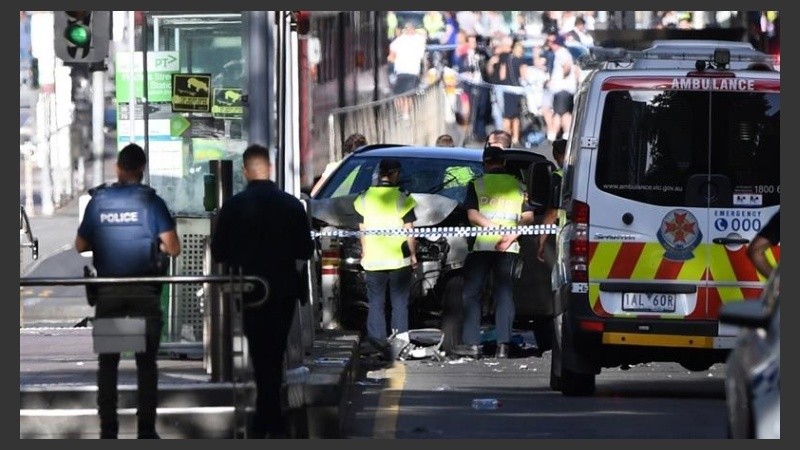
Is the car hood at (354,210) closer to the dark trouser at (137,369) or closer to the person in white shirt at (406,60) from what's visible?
the dark trouser at (137,369)

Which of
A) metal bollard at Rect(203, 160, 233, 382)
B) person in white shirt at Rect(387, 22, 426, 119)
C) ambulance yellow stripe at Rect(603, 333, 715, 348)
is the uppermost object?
person in white shirt at Rect(387, 22, 426, 119)

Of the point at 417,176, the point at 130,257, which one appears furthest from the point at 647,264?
the point at 417,176

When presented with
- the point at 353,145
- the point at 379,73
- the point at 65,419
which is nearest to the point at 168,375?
the point at 65,419

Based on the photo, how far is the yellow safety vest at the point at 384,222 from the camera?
55.8ft

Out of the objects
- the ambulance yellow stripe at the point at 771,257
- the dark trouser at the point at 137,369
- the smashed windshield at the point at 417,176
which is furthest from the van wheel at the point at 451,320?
the dark trouser at the point at 137,369

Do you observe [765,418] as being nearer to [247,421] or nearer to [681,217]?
[247,421]

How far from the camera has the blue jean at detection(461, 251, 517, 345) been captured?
17109mm

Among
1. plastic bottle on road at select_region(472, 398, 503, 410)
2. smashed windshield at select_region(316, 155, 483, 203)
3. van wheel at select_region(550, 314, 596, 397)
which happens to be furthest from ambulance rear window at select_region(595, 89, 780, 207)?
smashed windshield at select_region(316, 155, 483, 203)

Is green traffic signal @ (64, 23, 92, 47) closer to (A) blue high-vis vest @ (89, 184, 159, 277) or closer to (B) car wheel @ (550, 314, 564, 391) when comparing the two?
(B) car wheel @ (550, 314, 564, 391)

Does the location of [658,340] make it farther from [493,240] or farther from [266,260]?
[493,240]

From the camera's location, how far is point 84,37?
18.4 meters

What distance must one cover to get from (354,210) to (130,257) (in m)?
6.01

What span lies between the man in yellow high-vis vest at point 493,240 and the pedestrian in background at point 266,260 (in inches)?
204

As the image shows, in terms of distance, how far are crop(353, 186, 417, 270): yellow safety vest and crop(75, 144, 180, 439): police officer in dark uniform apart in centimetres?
507
